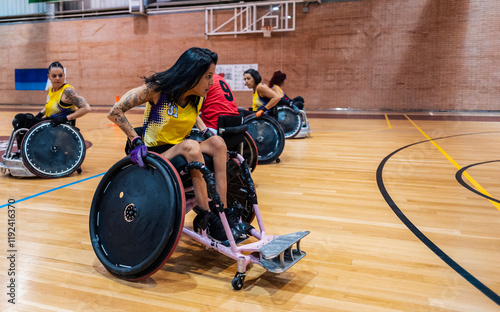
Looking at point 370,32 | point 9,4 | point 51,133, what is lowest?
point 51,133

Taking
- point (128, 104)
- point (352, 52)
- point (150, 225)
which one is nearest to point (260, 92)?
point (128, 104)

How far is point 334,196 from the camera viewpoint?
398cm

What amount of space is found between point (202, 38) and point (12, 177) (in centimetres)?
1065

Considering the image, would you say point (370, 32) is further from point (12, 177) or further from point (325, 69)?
point (12, 177)

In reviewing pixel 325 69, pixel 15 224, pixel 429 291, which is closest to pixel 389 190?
pixel 429 291

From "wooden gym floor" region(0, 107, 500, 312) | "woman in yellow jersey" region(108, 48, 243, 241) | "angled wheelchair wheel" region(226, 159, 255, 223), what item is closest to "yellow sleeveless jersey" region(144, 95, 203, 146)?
"woman in yellow jersey" region(108, 48, 243, 241)

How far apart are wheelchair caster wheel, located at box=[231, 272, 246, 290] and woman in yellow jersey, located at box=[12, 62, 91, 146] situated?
3.18 meters

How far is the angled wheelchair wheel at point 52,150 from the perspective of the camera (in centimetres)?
448

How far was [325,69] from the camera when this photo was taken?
1339 centimetres

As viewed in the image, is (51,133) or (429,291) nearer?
(429,291)

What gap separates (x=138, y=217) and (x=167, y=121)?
58cm

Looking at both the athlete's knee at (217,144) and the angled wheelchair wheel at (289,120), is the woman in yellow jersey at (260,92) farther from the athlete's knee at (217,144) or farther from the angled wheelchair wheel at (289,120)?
the athlete's knee at (217,144)

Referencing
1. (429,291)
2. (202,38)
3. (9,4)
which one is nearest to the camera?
(429,291)

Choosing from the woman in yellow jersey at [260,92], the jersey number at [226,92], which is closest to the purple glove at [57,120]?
the jersey number at [226,92]
